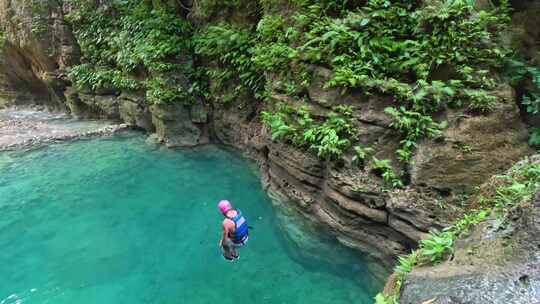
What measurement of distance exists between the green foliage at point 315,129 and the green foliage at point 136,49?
18.6 ft

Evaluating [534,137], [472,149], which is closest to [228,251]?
[472,149]

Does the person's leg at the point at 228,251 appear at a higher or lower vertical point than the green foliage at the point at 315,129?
lower

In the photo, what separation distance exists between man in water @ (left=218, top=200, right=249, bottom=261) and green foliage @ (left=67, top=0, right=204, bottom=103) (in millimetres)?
6481

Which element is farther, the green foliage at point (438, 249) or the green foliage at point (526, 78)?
the green foliage at point (526, 78)

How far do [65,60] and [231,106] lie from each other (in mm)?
10012

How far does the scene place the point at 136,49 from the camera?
12.4 meters

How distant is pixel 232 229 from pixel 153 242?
2.62 m

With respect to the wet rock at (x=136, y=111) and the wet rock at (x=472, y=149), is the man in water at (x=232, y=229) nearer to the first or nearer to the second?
the wet rock at (x=472, y=149)

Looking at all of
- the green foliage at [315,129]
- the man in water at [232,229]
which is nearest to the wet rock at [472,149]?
the green foliage at [315,129]

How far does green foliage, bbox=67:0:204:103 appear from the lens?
1181 centimetres

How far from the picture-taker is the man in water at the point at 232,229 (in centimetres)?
628

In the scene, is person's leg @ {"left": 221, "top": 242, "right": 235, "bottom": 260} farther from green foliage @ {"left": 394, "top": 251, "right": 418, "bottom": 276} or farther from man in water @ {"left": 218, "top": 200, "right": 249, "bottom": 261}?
green foliage @ {"left": 394, "top": 251, "right": 418, "bottom": 276}

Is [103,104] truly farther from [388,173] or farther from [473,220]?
[473,220]

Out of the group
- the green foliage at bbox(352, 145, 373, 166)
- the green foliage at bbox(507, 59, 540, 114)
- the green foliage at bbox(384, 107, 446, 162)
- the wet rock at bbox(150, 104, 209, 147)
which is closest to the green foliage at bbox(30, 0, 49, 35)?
the wet rock at bbox(150, 104, 209, 147)
